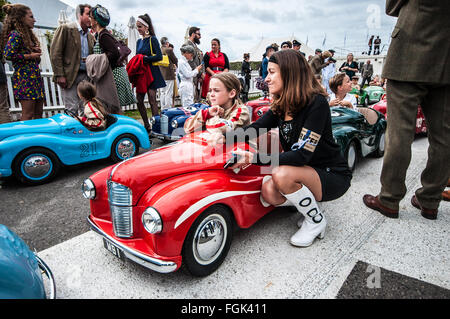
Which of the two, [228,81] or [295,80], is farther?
[228,81]

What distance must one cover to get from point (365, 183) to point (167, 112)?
3.49 m

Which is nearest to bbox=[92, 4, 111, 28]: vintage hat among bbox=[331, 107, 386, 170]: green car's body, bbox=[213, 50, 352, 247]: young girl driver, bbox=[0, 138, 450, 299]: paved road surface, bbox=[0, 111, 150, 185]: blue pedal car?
bbox=[0, 111, 150, 185]: blue pedal car

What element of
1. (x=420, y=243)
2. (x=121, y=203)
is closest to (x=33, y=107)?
(x=121, y=203)

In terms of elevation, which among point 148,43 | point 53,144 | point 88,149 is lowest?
point 88,149

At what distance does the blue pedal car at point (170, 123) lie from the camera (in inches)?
201

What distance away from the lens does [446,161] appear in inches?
92.8

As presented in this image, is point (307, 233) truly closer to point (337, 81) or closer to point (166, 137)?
point (337, 81)

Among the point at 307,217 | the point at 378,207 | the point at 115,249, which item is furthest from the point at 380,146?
the point at 115,249

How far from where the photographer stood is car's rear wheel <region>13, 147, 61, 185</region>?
3404 mm

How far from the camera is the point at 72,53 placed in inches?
186

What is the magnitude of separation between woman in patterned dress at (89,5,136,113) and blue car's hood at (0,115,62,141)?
5.19ft

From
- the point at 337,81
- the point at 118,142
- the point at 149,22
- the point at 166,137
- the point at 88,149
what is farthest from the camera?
→ the point at 149,22

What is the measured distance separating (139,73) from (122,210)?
4.40 meters

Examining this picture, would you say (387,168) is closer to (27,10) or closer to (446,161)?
(446,161)
